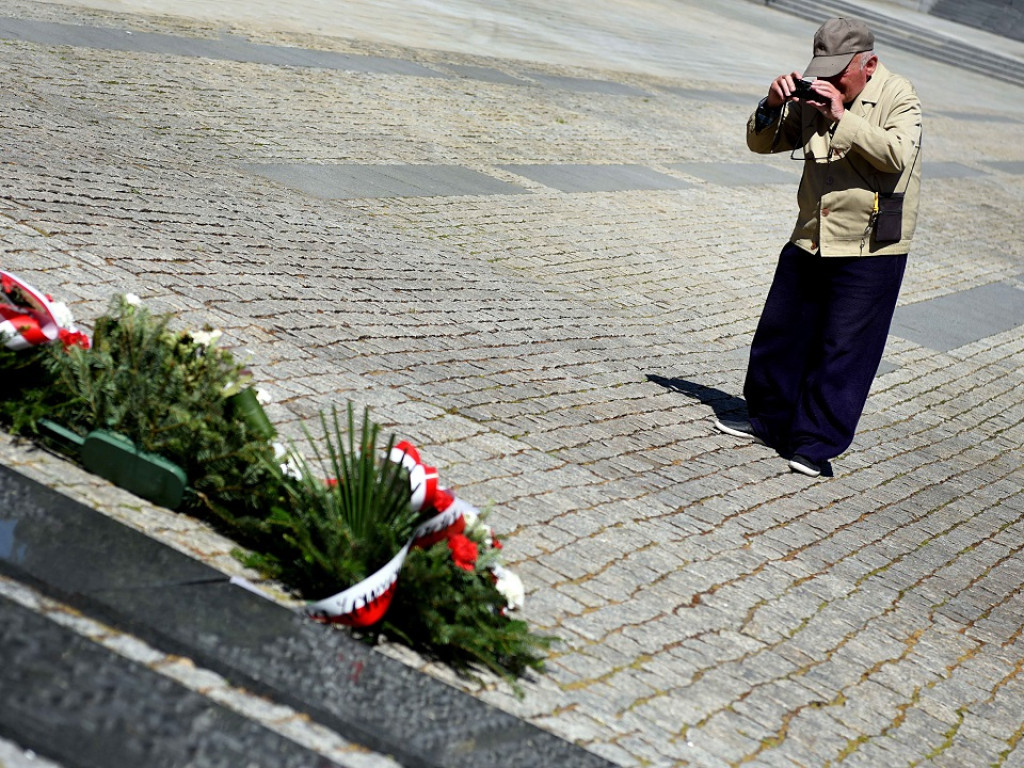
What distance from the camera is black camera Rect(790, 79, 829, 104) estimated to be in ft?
19.0

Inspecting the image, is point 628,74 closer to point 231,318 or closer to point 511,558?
point 231,318

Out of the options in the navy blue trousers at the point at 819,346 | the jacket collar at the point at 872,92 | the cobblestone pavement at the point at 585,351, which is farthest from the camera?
the navy blue trousers at the point at 819,346

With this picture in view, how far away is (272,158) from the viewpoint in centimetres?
1005

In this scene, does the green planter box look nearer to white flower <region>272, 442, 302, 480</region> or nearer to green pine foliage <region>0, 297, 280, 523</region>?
green pine foliage <region>0, 297, 280, 523</region>

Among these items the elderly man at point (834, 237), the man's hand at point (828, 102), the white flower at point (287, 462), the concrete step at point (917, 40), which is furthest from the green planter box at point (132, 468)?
the concrete step at point (917, 40)

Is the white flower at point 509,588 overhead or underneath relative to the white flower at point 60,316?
underneath

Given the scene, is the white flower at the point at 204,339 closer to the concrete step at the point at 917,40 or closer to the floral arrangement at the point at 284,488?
the floral arrangement at the point at 284,488

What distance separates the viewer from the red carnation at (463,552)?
3891mm

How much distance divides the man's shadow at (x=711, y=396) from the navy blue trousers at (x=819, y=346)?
13.6 inches

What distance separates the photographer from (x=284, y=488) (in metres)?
4.03

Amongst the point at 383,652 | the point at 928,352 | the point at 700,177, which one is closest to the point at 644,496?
the point at 383,652

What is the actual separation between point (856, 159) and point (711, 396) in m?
1.82

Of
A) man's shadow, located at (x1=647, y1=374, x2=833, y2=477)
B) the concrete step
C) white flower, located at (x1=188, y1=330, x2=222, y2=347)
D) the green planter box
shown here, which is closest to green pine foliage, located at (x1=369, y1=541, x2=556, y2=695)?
the green planter box

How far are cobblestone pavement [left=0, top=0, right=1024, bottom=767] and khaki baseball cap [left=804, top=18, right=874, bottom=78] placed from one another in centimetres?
192
